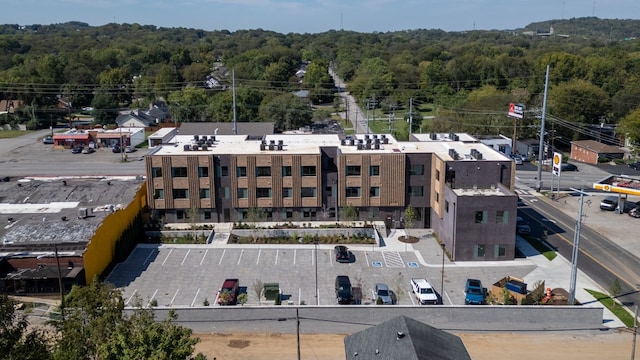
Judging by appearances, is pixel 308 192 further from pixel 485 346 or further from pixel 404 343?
pixel 404 343

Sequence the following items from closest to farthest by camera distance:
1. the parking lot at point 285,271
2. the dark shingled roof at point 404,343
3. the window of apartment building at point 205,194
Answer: the dark shingled roof at point 404,343 < the parking lot at point 285,271 < the window of apartment building at point 205,194

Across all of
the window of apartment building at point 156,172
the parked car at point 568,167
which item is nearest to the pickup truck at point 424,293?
the window of apartment building at point 156,172

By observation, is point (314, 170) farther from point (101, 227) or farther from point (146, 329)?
point (146, 329)

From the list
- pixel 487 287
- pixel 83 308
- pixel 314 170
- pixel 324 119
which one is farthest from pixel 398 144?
pixel 324 119

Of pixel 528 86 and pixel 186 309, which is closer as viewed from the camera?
pixel 186 309

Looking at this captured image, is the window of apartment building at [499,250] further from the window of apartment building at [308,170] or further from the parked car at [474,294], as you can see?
the window of apartment building at [308,170]

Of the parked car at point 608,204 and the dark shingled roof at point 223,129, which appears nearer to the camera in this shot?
the parked car at point 608,204
